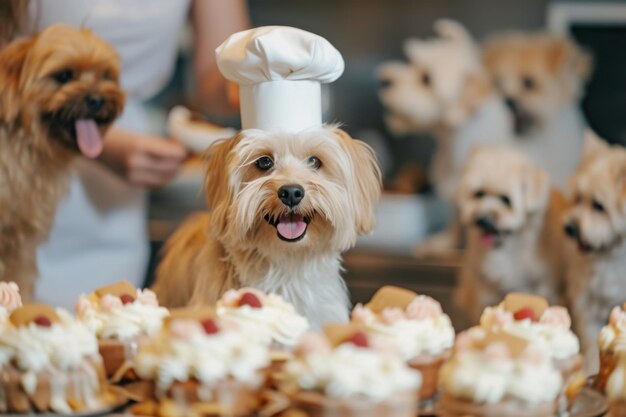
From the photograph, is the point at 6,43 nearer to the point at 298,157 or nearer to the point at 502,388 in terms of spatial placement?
the point at 298,157

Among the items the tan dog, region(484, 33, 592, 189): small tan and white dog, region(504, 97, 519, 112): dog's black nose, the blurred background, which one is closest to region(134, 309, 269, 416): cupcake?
the tan dog

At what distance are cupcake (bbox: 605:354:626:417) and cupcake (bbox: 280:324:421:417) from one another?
0.78 ft

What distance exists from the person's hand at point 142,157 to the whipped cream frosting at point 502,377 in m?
0.93

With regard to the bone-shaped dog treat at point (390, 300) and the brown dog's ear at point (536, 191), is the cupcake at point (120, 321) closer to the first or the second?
the bone-shaped dog treat at point (390, 300)

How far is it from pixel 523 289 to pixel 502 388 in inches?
59.7

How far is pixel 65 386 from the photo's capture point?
108 cm

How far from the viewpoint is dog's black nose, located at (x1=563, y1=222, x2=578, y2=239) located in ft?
7.27

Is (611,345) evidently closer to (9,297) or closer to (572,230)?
(9,297)

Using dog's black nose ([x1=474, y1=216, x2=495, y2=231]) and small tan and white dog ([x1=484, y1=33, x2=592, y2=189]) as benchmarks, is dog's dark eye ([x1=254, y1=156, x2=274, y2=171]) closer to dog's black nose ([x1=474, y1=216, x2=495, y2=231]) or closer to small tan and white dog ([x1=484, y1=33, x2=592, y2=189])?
dog's black nose ([x1=474, y1=216, x2=495, y2=231])

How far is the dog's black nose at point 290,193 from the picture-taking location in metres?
1.30

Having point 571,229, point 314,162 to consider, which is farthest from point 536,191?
point 314,162

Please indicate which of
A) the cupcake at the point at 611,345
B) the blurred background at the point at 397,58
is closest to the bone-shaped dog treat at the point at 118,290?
the cupcake at the point at 611,345

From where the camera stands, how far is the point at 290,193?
1307mm

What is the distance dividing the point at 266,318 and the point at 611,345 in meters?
0.42
